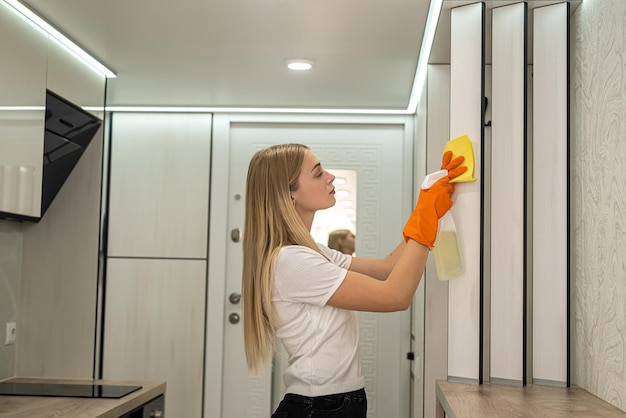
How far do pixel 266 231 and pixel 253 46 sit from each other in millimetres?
1148

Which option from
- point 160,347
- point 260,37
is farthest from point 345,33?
point 160,347

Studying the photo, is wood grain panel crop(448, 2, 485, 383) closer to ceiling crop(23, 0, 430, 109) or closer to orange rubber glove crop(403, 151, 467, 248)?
orange rubber glove crop(403, 151, 467, 248)

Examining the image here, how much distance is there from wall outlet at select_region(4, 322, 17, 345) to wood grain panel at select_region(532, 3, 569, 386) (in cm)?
227

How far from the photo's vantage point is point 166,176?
4254mm

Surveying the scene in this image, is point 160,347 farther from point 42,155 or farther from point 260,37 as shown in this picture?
point 260,37

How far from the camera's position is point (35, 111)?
268cm

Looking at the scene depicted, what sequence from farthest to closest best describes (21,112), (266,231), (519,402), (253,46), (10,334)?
(10,334) → (253,46) → (21,112) → (266,231) → (519,402)

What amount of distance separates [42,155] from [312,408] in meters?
1.50

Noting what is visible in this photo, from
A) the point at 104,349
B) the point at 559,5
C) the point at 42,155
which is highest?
the point at 559,5

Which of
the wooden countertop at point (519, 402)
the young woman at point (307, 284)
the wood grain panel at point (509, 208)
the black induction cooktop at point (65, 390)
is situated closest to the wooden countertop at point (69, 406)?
the black induction cooktop at point (65, 390)

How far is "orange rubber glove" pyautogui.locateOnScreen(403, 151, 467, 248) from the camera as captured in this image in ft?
6.60

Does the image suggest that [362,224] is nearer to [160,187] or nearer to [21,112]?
[160,187]

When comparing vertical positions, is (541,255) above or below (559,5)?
below

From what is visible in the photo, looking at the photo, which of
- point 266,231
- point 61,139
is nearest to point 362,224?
point 61,139
